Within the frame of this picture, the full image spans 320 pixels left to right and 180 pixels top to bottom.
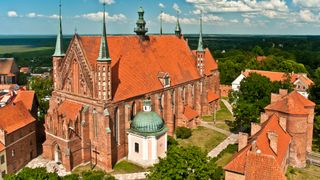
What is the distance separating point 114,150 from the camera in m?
41.4

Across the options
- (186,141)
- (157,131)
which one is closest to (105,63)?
(157,131)

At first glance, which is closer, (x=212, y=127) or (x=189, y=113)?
(x=189, y=113)

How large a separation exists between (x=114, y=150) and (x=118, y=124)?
3.45 meters

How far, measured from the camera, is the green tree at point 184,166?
93.5 ft

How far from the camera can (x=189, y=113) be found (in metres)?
56.8

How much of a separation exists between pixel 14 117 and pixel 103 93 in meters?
12.9

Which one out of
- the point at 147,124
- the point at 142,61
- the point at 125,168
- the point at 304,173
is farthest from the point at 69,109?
the point at 304,173

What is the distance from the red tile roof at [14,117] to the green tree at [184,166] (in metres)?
20.8

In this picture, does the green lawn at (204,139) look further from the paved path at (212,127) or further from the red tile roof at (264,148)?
the red tile roof at (264,148)

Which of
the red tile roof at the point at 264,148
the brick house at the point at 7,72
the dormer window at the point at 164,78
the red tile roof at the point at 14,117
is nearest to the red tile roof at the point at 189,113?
the dormer window at the point at 164,78

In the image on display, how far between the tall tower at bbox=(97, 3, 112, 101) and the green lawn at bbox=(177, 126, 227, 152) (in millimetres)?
16984

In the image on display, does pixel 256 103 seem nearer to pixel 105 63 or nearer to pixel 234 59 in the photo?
pixel 105 63

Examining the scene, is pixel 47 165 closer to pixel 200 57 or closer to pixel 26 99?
pixel 26 99

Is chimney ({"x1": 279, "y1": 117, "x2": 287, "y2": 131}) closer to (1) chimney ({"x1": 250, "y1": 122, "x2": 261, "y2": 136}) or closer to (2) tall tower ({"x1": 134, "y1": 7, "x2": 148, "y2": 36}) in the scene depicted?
(1) chimney ({"x1": 250, "y1": 122, "x2": 261, "y2": 136})
